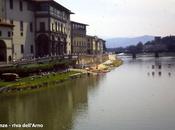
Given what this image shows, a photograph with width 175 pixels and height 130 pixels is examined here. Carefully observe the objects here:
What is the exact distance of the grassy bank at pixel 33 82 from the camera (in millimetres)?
61556

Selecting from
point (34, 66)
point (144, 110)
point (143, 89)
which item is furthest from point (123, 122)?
point (34, 66)

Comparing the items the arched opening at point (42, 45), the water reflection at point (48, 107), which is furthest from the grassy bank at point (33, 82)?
the arched opening at point (42, 45)

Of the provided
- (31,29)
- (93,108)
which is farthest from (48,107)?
(31,29)

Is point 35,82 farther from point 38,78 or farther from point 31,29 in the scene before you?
point 31,29

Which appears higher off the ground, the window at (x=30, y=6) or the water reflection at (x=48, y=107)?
the window at (x=30, y=6)

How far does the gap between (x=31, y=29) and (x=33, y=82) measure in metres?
28.9

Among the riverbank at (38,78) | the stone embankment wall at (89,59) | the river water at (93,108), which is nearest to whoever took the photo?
the river water at (93,108)

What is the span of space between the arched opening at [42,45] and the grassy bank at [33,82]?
13975mm

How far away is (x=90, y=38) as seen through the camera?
177m

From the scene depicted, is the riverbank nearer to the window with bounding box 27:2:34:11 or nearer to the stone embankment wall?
the window with bounding box 27:2:34:11

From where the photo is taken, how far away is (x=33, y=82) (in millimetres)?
68062

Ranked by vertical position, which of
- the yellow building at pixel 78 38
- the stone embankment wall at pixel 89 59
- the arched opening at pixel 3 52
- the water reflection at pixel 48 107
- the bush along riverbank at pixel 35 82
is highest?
the yellow building at pixel 78 38

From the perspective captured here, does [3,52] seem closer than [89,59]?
Yes

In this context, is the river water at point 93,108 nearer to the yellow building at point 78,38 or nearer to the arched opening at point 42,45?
the arched opening at point 42,45
